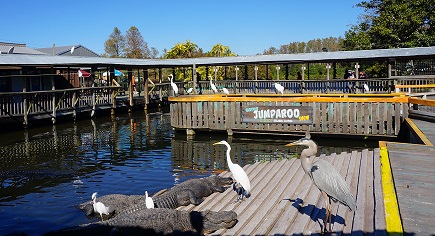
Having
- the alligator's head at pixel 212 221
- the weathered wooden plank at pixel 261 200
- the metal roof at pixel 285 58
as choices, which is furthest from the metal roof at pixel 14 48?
the alligator's head at pixel 212 221

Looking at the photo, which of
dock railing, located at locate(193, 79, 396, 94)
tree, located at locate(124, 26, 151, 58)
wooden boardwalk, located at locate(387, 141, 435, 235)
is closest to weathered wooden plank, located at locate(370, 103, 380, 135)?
wooden boardwalk, located at locate(387, 141, 435, 235)

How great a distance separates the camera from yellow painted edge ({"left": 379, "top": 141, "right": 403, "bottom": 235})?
472 cm

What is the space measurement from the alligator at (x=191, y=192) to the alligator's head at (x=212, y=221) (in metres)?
1.42

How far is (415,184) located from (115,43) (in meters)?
72.1

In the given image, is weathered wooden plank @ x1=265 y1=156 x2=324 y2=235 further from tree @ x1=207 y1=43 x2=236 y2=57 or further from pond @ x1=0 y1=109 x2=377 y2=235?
tree @ x1=207 y1=43 x2=236 y2=57

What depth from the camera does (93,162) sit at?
14.3 metres

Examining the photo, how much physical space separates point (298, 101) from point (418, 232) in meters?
11.6

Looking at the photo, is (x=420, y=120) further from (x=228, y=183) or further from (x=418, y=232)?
(x=418, y=232)

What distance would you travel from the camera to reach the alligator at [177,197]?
8.26 m

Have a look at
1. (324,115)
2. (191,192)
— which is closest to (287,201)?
(191,192)

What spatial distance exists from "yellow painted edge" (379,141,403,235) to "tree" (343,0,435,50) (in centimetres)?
3037

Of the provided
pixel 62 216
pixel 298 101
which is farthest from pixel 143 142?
pixel 62 216

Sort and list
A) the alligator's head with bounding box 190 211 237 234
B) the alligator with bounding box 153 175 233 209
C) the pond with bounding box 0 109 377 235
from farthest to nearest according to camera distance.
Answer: the pond with bounding box 0 109 377 235
the alligator with bounding box 153 175 233 209
the alligator's head with bounding box 190 211 237 234

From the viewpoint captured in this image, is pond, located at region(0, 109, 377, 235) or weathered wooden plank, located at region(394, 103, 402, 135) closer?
pond, located at region(0, 109, 377, 235)
